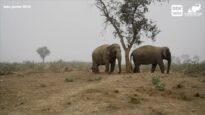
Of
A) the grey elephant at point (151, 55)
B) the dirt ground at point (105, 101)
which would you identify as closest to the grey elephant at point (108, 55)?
the grey elephant at point (151, 55)

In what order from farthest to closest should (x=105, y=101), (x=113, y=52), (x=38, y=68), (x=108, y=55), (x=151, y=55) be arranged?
(x=38, y=68) → (x=151, y=55) → (x=108, y=55) → (x=113, y=52) → (x=105, y=101)

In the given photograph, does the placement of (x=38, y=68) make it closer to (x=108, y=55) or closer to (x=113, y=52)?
(x=108, y=55)

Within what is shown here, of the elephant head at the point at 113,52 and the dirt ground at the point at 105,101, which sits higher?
the elephant head at the point at 113,52

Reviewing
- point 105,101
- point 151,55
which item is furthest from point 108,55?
point 105,101

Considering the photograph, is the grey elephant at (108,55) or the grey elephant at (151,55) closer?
the grey elephant at (108,55)

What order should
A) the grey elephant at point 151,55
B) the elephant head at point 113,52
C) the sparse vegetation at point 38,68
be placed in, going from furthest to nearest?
the sparse vegetation at point 38,68
the grey elephant at point 151,55
the elephant head at point 113,52

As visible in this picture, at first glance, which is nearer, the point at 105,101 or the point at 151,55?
the point at 105,101

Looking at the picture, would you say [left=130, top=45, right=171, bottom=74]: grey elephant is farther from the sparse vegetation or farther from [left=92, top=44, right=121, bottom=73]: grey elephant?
the sparse vegetation

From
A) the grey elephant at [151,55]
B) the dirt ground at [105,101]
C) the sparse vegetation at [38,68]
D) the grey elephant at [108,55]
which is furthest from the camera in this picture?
the sparse vegetation at [38,68]

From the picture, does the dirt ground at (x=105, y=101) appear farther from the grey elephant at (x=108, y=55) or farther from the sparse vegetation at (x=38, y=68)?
the sparse vegetation at (x=38, y=68)

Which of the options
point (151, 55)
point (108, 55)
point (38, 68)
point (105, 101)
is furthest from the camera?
point (38, 68)

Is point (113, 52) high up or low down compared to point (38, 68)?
up

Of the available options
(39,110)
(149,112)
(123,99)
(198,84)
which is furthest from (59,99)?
(198,84)

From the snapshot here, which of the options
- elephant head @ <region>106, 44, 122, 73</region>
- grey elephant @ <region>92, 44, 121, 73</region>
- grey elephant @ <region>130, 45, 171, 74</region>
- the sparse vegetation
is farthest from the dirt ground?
the sparse vegetation
